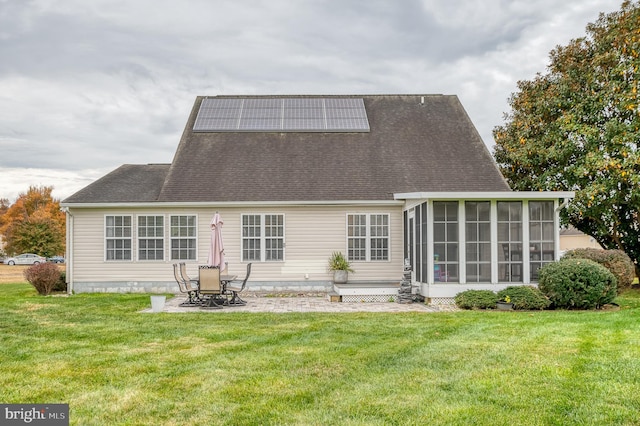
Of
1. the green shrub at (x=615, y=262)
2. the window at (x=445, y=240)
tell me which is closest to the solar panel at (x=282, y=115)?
the window at (x=445, y=240)

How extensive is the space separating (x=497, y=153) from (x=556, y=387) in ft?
62.4

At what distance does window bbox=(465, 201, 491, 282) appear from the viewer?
14.1 meters

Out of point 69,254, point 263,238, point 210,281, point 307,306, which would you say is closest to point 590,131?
point 263,238

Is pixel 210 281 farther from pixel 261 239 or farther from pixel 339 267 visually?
pixel 339 267

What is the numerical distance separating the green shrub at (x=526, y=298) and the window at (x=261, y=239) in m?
7.11

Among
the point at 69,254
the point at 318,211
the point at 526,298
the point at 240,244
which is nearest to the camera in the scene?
the point at 526,298

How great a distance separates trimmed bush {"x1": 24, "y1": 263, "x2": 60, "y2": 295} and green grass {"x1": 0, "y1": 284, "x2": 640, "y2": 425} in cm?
684

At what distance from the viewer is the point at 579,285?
504 inches

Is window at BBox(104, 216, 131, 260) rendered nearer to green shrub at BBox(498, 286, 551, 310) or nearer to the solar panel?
the solar panel

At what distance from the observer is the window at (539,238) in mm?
14148

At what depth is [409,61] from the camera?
66.2ft

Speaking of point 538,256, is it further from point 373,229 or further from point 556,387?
point 556,387

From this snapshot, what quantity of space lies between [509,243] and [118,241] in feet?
38.0

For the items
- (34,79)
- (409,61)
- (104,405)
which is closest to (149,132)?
(34,79)
